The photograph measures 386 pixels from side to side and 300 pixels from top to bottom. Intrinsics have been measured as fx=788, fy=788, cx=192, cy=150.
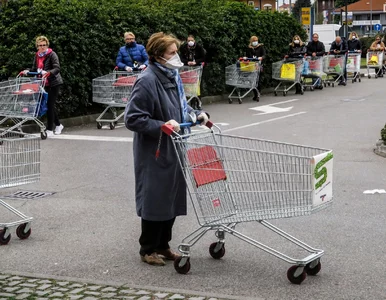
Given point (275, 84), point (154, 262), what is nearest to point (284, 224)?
point (154, 262)

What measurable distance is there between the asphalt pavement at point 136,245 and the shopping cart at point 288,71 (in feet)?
34.9

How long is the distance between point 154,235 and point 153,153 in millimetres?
687

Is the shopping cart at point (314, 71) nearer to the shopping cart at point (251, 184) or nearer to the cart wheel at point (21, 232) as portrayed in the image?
the cart wheel at point (21, 232)

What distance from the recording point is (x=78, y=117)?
17.2m

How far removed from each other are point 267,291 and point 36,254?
224 centimetres

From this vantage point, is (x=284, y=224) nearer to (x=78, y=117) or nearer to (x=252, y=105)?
(x=78, y=117)

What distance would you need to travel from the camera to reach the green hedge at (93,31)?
16141 mm

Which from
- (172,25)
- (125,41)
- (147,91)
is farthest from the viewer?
(172,25)

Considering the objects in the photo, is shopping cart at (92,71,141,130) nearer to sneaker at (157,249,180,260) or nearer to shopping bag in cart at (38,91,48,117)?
shopping bag in cart at (38,91,48,117)

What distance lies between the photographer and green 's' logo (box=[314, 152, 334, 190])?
556 cm

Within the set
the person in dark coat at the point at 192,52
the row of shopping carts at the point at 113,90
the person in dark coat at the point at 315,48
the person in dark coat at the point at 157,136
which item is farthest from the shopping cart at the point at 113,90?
the person in dark coat at the point at 315,48

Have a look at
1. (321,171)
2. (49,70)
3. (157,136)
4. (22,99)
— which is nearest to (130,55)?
(49,70)

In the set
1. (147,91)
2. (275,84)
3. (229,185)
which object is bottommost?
(275,84)

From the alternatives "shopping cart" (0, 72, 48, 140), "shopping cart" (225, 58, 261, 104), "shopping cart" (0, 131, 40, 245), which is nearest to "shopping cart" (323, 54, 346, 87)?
"shopping cart" (225, 58, 261, 104)
